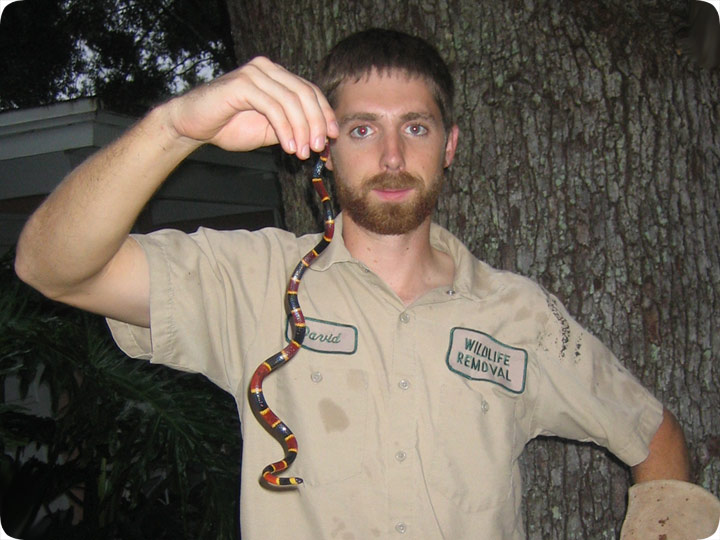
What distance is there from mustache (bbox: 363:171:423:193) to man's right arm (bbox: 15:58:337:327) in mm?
618

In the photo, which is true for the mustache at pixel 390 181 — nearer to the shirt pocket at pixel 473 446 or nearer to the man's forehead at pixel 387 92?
the man's forehead at pixel 387 92

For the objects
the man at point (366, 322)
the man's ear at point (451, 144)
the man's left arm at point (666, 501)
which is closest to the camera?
the man at point (366, 322)

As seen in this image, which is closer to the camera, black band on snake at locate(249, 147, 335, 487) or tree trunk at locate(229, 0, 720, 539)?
black band on snake at locate(249, 147, 335, 487)

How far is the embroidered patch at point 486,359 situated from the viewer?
269 centimetres

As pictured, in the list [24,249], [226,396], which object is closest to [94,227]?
[24,249]

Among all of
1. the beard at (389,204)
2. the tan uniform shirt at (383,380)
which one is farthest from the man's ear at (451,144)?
the tan uniform shirt at (383,380)

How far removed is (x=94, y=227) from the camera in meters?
2.11

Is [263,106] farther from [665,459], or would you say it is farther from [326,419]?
[665,459]

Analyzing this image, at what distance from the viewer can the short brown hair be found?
2.91m

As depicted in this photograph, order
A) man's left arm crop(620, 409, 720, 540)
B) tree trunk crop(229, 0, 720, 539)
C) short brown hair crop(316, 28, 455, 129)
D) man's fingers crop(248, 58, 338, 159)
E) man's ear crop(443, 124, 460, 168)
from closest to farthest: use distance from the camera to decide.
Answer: man's fingers crop(248, 58, 338, 159), man's left arm crop(620, 409, 720, 540), short brown hair crop(316, 28, 455, 129), man's ear crop(443, 124, 460, 168), tree trunk crop(229, 0, 720, 539)

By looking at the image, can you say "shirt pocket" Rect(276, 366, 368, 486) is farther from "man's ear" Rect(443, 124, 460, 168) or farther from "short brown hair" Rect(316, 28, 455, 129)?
"short brown hair" Rect(316, 28, 455, 129)

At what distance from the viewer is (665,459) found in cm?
290

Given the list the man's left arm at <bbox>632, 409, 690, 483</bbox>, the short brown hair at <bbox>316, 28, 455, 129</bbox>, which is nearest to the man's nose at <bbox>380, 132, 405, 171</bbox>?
the short brown hair at <bbox>316, 28, 455, 129</bbox>

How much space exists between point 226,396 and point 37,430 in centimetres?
130
